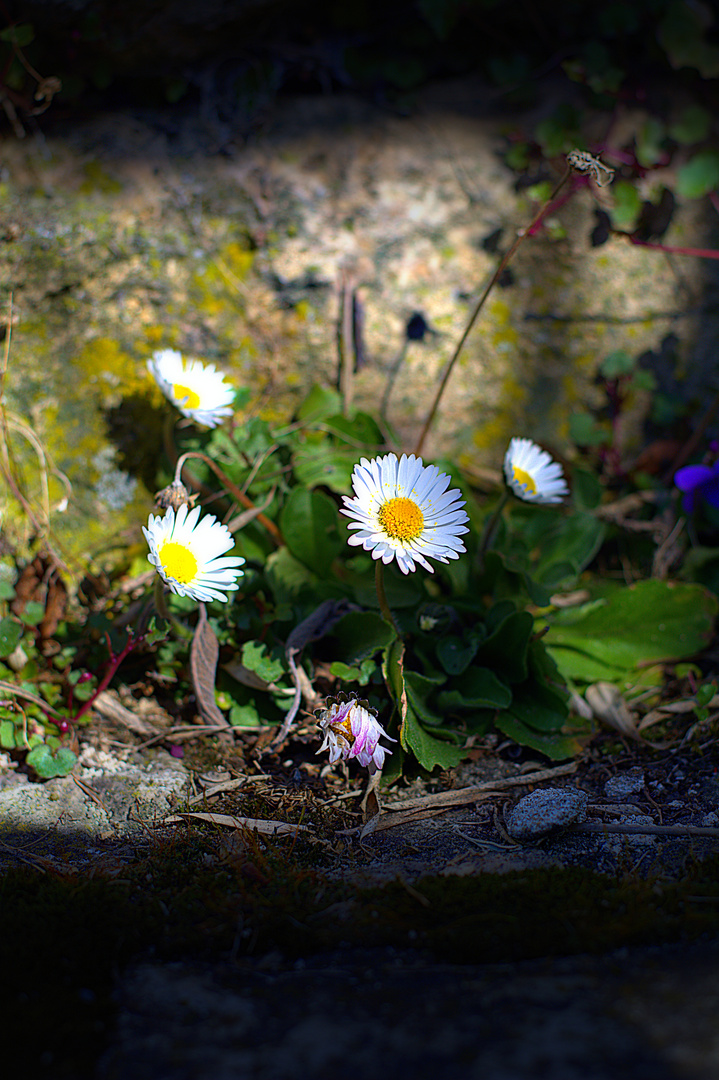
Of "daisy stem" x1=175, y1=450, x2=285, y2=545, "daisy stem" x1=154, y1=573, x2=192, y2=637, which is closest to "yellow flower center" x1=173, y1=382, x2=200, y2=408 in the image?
"daisy stem" x1=175, y1=450, x2=285, y2=545

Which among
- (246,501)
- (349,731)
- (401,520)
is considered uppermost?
(401,520)

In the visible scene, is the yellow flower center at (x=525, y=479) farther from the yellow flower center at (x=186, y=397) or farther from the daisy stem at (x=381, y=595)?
the yellow flower center at (x=186, y=397)

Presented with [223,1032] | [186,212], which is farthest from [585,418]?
[223,1032]

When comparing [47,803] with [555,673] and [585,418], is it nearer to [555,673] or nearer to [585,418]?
[555,673]

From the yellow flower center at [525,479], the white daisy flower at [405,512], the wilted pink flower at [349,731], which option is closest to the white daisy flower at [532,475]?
Answer: the yellow flower center at [525,479]

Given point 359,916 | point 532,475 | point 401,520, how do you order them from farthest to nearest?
point 532,475 → point 401,520 → point 359,916

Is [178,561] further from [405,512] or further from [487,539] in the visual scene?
[487,539]

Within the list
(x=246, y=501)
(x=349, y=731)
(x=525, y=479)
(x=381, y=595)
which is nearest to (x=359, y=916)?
(x=349, y=731)

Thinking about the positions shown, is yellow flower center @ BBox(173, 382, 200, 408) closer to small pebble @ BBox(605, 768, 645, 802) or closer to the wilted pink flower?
the wilted pink flower
